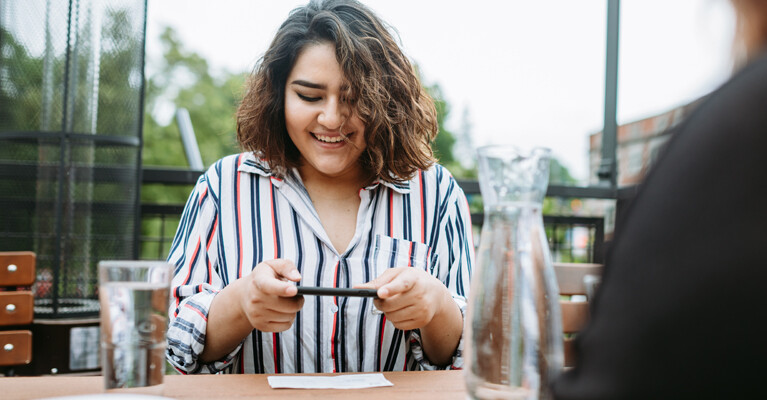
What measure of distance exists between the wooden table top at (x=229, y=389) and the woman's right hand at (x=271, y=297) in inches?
4.0

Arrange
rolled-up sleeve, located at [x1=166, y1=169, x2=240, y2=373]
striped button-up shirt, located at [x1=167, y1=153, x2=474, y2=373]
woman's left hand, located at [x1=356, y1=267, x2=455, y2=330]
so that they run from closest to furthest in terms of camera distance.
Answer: woman's left hand, located at [x1=356, y1=267, x2=455, y2=330], rolled-up sleeve, located at [x1=166, y1=169, x2=240, y2=373], striped button-up shirt, located at [x1=167, y1=153, x2=474, y2=373]

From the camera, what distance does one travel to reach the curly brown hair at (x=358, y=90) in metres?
1.39

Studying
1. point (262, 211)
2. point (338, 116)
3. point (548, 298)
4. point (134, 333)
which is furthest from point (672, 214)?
point (262, 211)

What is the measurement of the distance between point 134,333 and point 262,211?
75cm

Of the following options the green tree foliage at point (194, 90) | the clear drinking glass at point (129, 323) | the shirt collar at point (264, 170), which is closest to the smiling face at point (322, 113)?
the shirt collar at point (264, 170)

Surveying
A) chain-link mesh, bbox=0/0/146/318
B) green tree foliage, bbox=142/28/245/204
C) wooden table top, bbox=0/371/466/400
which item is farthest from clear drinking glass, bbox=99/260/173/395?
green tree foliage, bbox=142/28/245/204

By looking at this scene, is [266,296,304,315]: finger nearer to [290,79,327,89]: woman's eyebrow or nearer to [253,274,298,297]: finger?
[253,274,298,297]: finger

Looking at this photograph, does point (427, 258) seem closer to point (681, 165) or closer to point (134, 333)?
point (134, 333)

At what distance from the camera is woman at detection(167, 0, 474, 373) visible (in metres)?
1.34

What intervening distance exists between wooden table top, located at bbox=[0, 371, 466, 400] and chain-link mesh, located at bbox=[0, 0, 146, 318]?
4.64ft

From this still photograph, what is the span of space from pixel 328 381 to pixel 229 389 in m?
0.15

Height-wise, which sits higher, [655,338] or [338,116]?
[338,116]

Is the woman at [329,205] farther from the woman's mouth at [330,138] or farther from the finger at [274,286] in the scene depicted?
the finger at [274,286]

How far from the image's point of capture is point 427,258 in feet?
4.74
